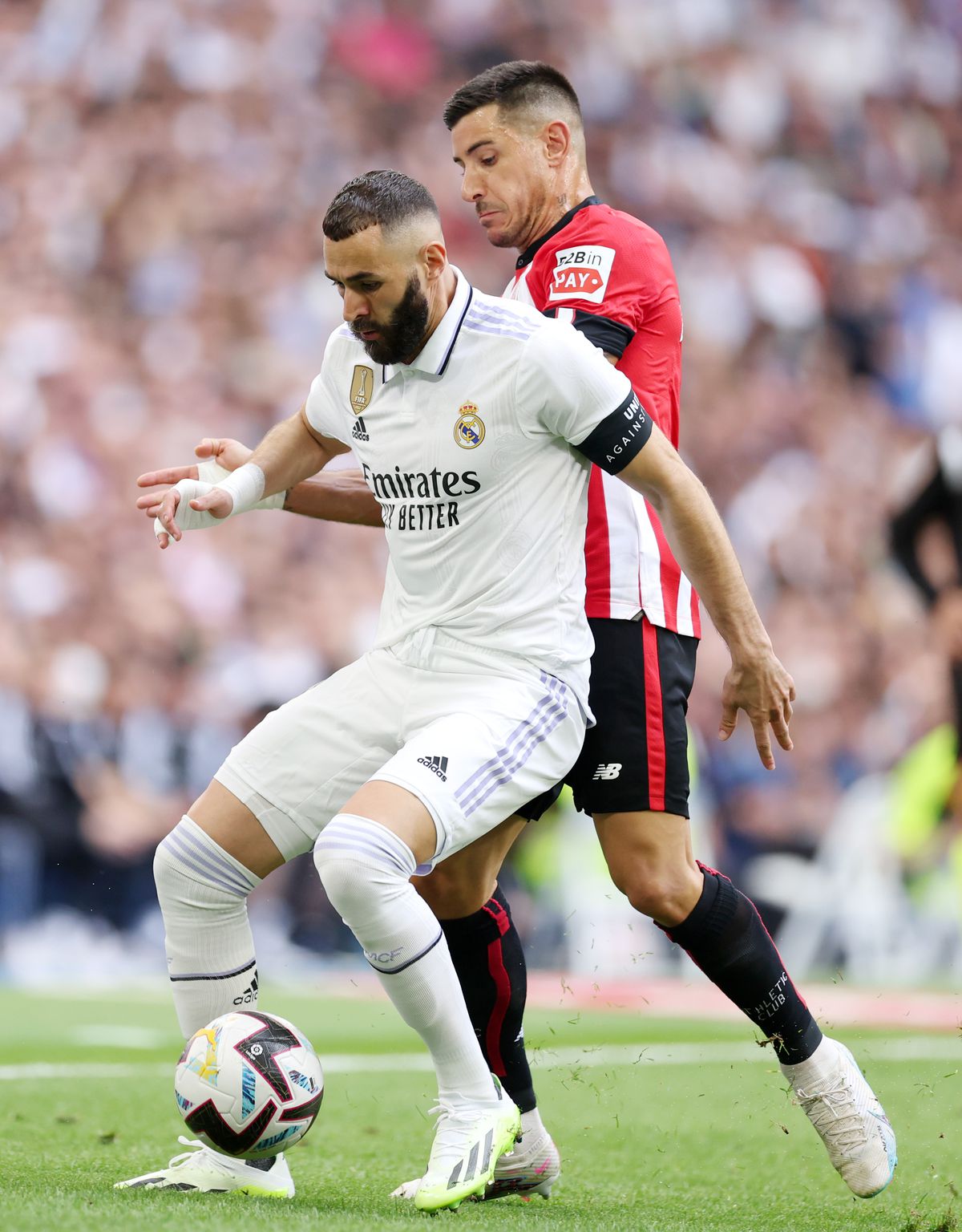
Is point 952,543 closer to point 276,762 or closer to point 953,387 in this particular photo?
point 953,387

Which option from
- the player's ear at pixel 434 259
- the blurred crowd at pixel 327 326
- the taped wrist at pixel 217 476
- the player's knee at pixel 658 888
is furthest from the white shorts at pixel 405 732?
the blurred crowd at pixel 327 326

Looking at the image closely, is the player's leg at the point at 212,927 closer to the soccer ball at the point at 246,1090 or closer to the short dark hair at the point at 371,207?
the soccer ball at the point at 246,1090

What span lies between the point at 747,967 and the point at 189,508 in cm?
167

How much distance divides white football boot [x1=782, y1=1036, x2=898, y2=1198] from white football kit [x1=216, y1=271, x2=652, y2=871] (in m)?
0.96

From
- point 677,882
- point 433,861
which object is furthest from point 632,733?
point 433,861

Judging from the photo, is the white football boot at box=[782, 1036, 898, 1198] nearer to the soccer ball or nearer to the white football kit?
the white football kit

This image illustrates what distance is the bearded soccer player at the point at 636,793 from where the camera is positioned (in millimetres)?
3678

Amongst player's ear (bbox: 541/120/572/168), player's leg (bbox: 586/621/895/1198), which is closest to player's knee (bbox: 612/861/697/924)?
player's leg (bbox: 586/621/895/1198)

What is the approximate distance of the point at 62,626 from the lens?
9.90 metres

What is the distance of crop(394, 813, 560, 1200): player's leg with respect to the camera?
3.75 m

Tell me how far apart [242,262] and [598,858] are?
4.73 m

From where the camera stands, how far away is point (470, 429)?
3.40 meters

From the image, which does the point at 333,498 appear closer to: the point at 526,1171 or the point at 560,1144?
the point at 526,1171

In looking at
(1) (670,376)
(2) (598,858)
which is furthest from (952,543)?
(1) (670,376)
